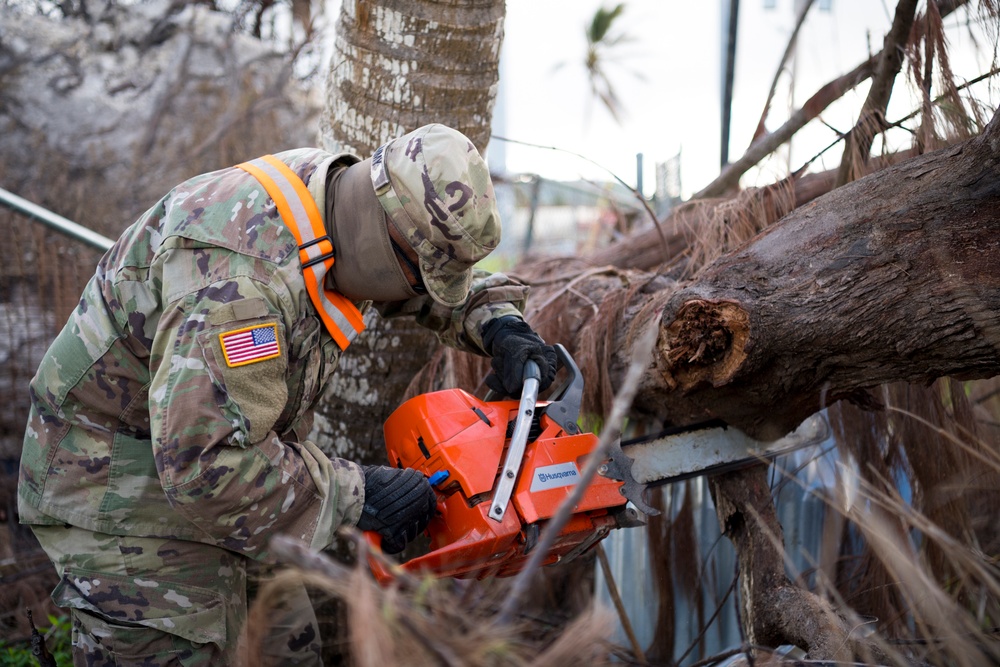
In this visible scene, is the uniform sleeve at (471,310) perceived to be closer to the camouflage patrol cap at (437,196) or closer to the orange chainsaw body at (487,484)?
the orange chainsaw body at (487,484)

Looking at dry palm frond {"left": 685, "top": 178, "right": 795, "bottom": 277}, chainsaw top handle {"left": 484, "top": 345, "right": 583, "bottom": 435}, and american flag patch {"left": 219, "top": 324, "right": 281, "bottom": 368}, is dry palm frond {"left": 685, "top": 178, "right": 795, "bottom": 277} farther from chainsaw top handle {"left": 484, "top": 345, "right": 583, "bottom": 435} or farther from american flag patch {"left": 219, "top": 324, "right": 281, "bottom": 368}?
american flag patch {"left": 219, "top": 324, "right": 281, "bottom": 368}

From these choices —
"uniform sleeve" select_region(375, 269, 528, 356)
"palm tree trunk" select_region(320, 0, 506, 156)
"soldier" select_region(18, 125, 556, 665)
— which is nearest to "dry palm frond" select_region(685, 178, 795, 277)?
"uniform sleeve" select_region(375, 269, 528, 356)

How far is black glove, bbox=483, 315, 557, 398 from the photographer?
2.20 metres

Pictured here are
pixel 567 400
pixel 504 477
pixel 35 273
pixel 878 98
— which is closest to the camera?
pixel 504 477

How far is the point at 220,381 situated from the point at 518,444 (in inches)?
29.3

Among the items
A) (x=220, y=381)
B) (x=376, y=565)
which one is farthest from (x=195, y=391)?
(x=376, y=565)

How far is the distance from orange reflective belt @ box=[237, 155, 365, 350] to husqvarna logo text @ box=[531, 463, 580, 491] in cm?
60

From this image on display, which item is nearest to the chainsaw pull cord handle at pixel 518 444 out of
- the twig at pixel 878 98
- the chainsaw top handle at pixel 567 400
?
the chainsaw top handle at pixel 567 400

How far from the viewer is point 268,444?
1.80 m

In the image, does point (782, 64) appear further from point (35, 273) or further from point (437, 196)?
point (35, 273)

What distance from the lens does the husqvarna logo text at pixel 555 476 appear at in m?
2.00

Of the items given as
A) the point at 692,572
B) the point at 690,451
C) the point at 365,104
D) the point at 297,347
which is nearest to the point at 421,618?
the point at 297,347

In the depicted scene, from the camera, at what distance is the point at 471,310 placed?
7.95 feet

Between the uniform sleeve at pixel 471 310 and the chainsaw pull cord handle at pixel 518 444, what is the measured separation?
1.03ft
